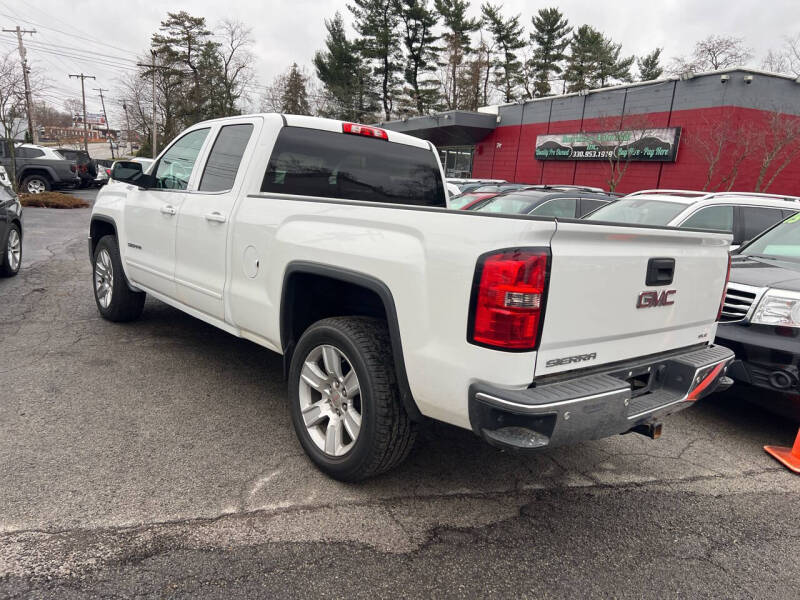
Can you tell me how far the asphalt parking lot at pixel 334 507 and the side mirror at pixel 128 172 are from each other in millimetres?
1629

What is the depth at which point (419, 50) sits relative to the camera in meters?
47.2

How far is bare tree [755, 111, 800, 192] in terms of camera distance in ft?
60.1

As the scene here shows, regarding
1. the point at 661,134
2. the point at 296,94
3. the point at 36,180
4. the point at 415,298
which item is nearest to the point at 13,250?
the point at 415,298

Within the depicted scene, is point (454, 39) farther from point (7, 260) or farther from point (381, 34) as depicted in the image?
point (7, 260)

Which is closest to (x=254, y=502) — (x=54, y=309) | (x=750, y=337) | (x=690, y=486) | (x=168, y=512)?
(x=168, y=512)

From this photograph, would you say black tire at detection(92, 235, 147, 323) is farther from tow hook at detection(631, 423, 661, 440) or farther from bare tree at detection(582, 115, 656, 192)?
bare tree at detection(582, 115, 656, 192)

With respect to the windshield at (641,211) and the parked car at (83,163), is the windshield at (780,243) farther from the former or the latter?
the parked car at (83,163)

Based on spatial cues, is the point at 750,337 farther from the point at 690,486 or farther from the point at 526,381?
the point at 526,381

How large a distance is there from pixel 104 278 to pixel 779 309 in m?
5.87

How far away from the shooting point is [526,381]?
7.39ft

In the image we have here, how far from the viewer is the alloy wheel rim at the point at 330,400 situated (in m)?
2.91

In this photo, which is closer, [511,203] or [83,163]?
[511,203]

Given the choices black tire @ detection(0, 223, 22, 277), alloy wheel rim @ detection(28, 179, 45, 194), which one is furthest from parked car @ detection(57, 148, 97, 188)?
black tire @ detection(0, 223, 22, 277)

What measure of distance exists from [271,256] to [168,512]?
1.43m
